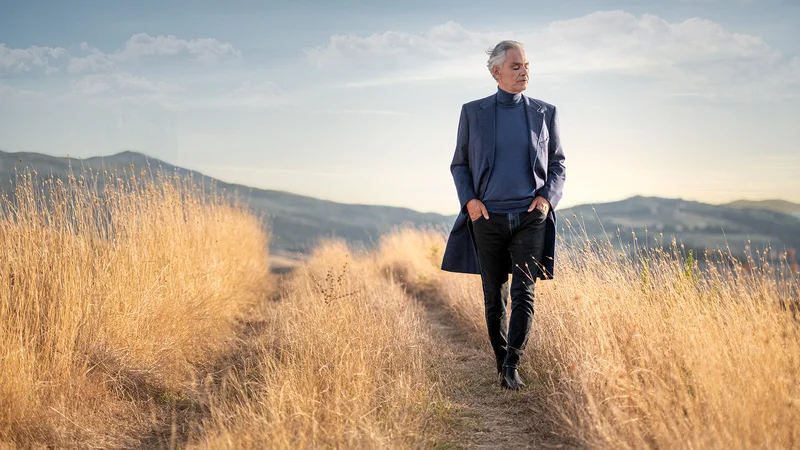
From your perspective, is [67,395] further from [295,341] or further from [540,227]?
[540,227]

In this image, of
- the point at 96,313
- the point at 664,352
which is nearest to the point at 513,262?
the point at 664,352

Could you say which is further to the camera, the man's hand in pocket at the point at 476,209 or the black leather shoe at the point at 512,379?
the black leather shoe at the point at 512,379

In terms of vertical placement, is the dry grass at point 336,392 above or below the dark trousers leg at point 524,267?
below

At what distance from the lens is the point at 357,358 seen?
13.5ft

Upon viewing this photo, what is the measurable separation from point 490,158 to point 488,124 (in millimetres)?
228

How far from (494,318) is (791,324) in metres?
1.69

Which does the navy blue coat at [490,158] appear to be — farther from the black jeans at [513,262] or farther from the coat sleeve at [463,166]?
the black jeans at [513,262]

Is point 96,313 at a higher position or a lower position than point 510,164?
lower

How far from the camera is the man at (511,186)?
394 cm

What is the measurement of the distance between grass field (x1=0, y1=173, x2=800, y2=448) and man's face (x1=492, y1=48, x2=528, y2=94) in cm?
140

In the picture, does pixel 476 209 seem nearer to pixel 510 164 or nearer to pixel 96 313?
pixel 510 164

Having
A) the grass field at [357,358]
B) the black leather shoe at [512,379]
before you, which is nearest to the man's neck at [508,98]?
the grass field at [357,358]

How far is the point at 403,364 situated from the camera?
14.5 ft

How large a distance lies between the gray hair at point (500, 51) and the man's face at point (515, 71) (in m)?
0.02
